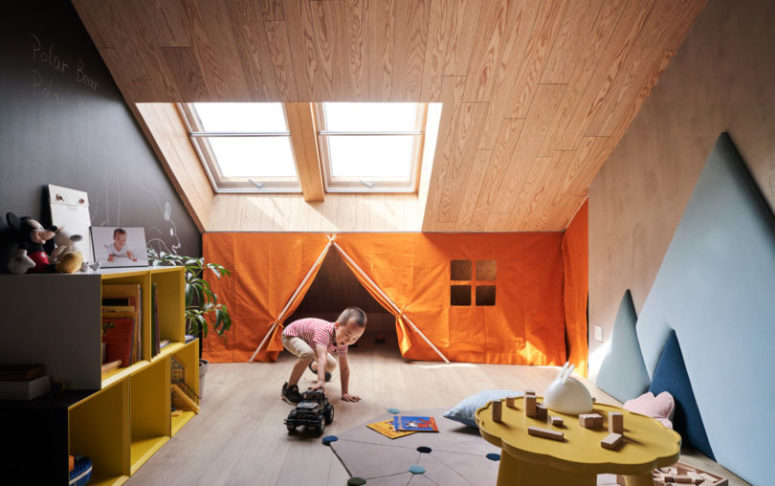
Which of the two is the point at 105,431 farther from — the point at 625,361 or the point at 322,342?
the point at 625,361

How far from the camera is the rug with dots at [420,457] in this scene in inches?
78.5

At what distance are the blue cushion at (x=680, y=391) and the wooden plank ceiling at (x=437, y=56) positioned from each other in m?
1.41

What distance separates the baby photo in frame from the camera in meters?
2.23

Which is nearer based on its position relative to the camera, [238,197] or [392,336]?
[238,197]

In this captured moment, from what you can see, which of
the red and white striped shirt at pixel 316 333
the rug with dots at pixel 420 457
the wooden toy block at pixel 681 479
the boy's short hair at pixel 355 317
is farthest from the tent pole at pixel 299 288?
the wooden toy block at pixel 681 479

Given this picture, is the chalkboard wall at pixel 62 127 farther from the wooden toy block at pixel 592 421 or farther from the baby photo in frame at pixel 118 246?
the wooden toy block at pixel 592 421

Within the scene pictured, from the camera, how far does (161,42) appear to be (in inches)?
96.9

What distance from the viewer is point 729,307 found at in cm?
212

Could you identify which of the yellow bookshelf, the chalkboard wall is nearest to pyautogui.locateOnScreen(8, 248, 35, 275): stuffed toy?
the yellow bookshelf

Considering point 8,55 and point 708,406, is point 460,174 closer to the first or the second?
point 708,406

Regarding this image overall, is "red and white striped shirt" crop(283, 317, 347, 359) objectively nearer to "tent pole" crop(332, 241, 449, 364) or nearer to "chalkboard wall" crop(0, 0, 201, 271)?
"tent pole" crop(332, 241, 449, 364)

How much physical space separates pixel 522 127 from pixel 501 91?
0.36 meters

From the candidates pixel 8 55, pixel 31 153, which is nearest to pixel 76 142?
pixel 31 153

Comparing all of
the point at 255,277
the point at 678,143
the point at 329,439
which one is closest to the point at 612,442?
the point at 329,439
